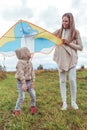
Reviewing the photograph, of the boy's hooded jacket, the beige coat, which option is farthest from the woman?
the boy's hooded jacket

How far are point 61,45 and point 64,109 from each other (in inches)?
62.3

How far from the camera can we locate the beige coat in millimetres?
8109

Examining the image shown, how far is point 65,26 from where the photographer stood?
8.11 m

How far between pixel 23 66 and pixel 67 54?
3.81ft

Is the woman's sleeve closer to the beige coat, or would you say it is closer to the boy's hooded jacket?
the beige coat

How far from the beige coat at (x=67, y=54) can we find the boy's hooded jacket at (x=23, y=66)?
2.47 feet

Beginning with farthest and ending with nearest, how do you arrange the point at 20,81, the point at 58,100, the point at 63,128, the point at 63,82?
1. the point at 58,100
2. the point at 63,82
3. the point at 20,81
4. the point at 63,128

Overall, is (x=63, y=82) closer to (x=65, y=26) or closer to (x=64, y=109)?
(x=64, y=109)

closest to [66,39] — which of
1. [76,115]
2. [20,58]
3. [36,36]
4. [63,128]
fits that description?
[36,36]

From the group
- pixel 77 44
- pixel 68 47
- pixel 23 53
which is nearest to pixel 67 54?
pixel 68 47

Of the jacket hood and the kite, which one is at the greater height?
the kite

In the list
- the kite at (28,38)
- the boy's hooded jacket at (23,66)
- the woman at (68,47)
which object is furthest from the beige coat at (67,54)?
the boy's hooded jacket at (23,66)

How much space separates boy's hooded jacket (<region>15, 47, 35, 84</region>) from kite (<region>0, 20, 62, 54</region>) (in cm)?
30

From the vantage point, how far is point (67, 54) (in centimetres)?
821
